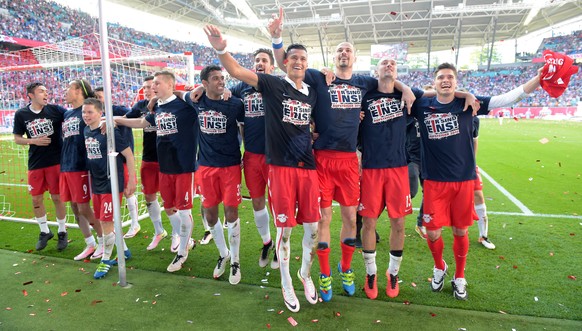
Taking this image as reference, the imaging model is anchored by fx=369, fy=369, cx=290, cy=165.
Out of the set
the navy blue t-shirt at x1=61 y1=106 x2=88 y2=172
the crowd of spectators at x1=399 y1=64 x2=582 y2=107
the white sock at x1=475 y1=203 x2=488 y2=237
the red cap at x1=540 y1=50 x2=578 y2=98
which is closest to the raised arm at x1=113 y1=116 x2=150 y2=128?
the navy blue t-shirt at x1=61 y1=106 x2=88 y2=172

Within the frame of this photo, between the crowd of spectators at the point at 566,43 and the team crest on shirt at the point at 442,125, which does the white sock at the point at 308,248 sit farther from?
the crowd of spectators at the point at 566,43

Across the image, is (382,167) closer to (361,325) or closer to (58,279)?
(361,325)

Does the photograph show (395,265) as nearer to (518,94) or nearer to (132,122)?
(518,94)

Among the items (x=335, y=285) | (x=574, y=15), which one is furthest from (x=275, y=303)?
(x=574, y=15)

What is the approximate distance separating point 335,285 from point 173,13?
3654 cm

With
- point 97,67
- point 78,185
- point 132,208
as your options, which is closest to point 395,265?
point 78,185

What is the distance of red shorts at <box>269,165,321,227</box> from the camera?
11.2 ft

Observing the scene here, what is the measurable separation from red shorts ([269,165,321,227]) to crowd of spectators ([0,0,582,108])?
Answer: 426 centimetres

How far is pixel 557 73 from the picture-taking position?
3207 millimetres

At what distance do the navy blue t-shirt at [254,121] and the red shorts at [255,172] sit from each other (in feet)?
0.24

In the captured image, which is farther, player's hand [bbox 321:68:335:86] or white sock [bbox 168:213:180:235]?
white sock [bbox 168:213:180:235]

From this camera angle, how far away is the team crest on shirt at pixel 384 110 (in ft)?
12.2

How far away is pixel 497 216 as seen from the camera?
6.29 metres

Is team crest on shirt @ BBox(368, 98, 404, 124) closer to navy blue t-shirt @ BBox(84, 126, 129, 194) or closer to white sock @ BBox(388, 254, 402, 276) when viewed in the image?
white sock @ BBox(388, 254, 402, 276)
